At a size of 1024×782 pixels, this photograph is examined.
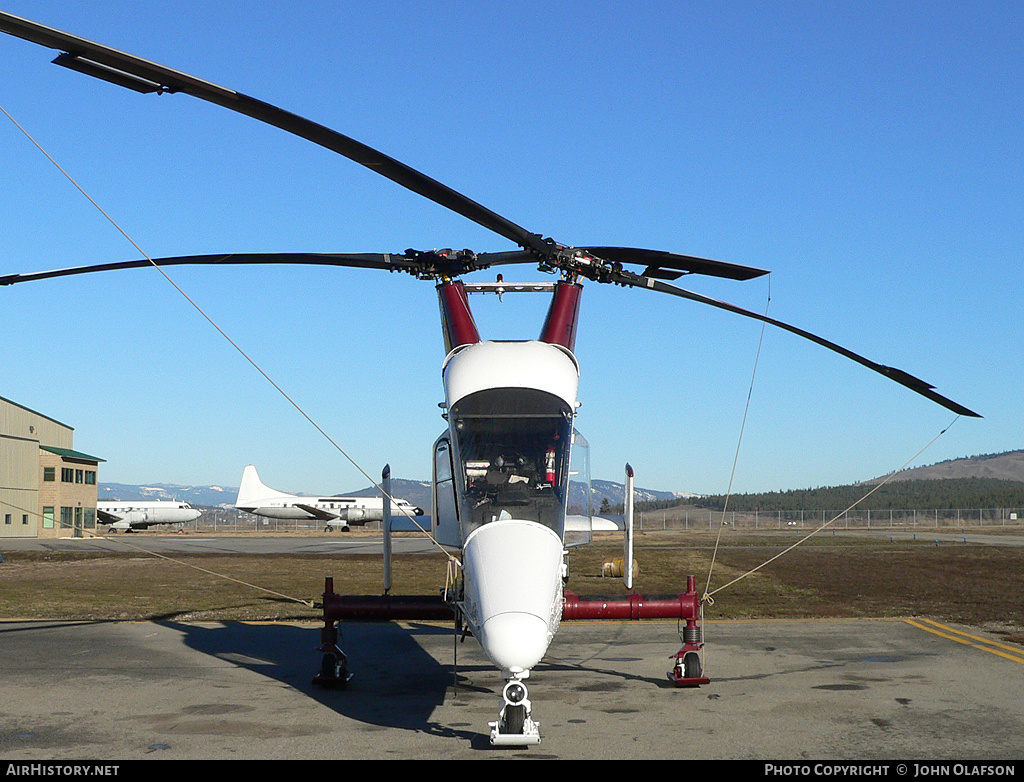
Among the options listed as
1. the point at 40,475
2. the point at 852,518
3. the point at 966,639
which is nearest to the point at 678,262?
the point at 966,639

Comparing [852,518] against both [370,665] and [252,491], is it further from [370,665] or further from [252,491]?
[370,665]

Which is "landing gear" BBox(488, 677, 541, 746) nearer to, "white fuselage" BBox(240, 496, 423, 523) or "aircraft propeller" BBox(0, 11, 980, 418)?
"aircraft propeller" BBox(0, 11, 980, 418)

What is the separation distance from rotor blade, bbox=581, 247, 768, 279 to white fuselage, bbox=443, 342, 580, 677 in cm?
160

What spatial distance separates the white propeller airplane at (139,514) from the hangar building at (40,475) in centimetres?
1460

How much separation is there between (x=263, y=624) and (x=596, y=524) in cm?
711

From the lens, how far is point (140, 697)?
10.0 m

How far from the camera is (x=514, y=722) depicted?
6906 mm

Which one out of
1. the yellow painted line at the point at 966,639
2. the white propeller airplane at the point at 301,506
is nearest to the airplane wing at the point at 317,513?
the white propeller airplane at the point at 301,506

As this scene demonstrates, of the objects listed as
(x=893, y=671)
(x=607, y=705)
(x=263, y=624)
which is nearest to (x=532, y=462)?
(x=607, y=705)

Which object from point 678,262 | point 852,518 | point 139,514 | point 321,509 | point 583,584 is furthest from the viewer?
point 852,518

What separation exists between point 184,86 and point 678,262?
567cm

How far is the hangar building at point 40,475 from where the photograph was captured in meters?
61.7

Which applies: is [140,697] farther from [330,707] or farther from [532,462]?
[532,462]
